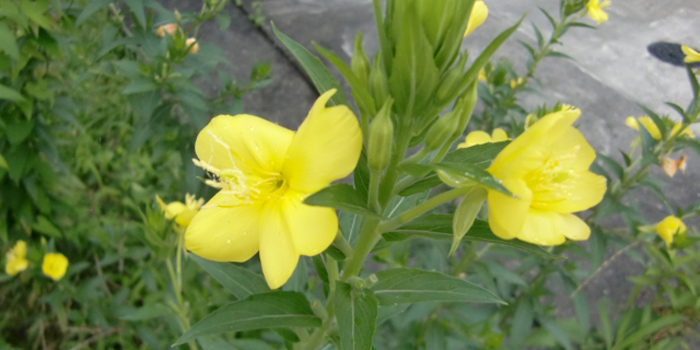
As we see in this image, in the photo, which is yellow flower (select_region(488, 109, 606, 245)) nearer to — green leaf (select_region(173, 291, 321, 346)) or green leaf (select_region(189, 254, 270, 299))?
green leaf (select_region(173, 291, 321, 346))

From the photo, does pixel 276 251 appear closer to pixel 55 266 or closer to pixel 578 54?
pixel 55 266

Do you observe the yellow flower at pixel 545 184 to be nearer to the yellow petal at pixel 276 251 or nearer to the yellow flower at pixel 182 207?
the yellow petal at pixel 276 251

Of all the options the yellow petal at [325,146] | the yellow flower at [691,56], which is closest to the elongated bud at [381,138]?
the yellow petal at [325,146]

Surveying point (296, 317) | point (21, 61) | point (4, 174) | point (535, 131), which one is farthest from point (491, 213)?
point (4, 174)

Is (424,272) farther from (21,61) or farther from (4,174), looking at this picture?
(4,174)

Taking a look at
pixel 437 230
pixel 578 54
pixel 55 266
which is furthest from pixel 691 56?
pixel 578 54
